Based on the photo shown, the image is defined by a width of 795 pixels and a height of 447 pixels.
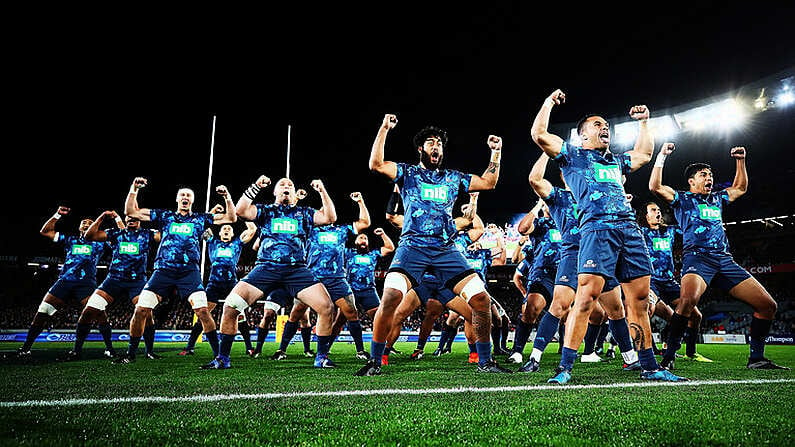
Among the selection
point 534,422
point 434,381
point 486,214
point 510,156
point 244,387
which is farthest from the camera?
point 486,214

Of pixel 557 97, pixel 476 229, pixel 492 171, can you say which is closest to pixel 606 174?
pixel 557 97

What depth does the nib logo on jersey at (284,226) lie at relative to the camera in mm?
7367

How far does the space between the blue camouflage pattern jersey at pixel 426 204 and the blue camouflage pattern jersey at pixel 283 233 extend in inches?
74.7

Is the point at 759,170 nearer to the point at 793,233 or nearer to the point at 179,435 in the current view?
the point at 793,233

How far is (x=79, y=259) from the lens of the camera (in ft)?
34.2

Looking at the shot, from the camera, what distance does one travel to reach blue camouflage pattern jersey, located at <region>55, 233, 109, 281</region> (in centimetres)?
1034

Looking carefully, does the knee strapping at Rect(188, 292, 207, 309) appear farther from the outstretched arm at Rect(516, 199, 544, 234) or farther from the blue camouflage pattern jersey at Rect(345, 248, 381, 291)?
the outstretched arm at Rect(516, 199, 544, 234)

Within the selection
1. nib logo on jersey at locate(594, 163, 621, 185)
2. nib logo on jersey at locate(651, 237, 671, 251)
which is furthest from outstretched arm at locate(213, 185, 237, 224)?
nib logo on jersey at locate(651, 237, 671, 251)

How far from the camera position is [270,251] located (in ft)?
23.7

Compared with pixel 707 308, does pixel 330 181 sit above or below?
above

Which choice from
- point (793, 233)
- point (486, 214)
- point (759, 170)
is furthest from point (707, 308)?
point (486, 214)

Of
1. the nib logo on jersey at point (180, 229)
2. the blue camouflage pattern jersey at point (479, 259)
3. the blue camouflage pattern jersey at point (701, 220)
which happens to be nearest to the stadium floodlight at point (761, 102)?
the blue camouflage pattern jersey at point (479, 259)

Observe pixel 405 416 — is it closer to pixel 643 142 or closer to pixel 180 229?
pixel 643 142

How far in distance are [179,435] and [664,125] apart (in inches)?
1379
